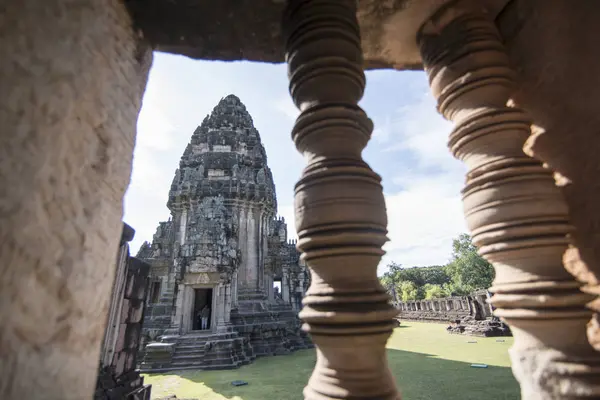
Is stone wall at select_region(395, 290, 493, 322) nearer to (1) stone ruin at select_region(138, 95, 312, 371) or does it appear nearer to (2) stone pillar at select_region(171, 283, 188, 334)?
(1) stone ruin at select_region(138, 95, 312, 371)

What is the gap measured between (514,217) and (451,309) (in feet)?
97.8

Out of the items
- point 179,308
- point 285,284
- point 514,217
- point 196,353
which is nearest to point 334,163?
point 514,217

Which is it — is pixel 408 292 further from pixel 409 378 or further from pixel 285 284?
pixel 409 378

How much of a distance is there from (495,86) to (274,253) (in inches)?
825

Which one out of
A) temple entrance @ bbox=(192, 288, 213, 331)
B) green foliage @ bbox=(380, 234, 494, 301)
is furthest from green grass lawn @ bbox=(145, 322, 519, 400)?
green foliage @ bbox=(380, 234, 494, 301)

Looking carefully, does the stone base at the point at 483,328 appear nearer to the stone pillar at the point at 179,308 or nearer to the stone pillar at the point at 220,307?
the stone pillar at the point at 220,307

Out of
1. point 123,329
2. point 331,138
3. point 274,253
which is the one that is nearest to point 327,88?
point 331,138

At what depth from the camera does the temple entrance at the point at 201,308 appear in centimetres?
1708

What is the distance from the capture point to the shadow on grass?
23.3 ft

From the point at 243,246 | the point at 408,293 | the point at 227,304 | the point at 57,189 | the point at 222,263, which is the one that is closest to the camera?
the point at 57,189

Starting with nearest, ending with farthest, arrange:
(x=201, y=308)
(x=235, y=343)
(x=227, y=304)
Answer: (x=235, y=343) → (x=227, y=304) → (x=201, y=308)

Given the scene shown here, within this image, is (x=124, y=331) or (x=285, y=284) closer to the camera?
(x=124, y=331)

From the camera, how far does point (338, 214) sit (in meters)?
1.62

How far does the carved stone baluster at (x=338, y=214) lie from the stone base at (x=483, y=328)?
755 inches
